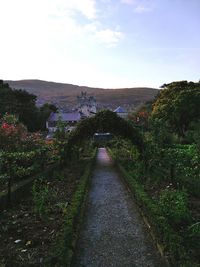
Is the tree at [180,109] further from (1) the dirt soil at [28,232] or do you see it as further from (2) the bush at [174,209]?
(1) the dirt soil at [28,232]

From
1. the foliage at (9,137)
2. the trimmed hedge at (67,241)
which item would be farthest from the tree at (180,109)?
the trimmed hedge at (67,241)

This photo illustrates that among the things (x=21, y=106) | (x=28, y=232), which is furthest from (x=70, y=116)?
(x=28, y=232)

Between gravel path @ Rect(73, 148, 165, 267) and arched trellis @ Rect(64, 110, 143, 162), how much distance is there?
8.60 meters

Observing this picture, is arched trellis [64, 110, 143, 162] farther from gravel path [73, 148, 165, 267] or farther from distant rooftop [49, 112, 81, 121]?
distant rooftop [49, 112, 81, 121]

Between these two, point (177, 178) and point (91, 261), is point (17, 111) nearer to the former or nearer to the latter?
point (177, 178)

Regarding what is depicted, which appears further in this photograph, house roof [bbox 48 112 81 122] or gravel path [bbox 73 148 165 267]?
house roof [bbox 48 112 81 122]

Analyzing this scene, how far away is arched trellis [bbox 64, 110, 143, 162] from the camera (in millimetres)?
20516

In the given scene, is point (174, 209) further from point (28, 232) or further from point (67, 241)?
point (28, 232)

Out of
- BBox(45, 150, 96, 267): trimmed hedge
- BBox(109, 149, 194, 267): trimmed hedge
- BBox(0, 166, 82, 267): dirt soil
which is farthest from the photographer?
BBox(0, 166, 82, 267): dirt soil

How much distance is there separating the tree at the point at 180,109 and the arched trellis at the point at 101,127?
64.4 feet

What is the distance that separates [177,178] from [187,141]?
24.8m

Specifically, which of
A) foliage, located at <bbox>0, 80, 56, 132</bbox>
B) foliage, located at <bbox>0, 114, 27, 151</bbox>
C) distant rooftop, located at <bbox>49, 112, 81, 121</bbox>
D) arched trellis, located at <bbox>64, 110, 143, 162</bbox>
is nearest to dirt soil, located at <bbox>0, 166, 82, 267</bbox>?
foliage, located at <bbox>0, 114, 27, 151</bbox>

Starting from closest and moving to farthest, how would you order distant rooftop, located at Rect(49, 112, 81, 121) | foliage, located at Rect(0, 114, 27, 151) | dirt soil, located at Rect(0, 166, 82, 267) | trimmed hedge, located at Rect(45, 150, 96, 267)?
trimmed hedge, located at Rect(45, 150, 96, 267) < dirt soil, located at Rect(0, 166, 82, 267) < foliage, located at Rect(0, 114, 27, 151) < distant rooftop, located at Rect(49, 112, 81, 121)

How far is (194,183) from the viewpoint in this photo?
37.3 feet
